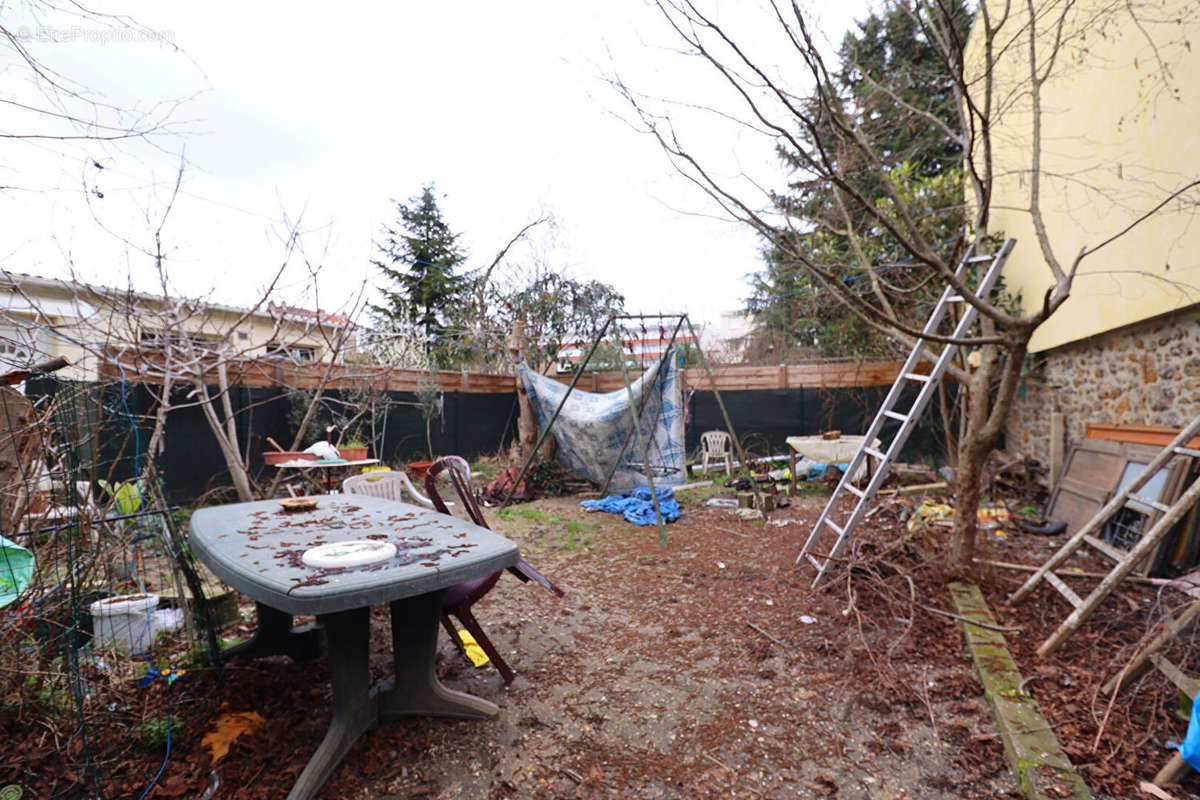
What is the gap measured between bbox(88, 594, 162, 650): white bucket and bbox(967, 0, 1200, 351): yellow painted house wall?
4.16 metres

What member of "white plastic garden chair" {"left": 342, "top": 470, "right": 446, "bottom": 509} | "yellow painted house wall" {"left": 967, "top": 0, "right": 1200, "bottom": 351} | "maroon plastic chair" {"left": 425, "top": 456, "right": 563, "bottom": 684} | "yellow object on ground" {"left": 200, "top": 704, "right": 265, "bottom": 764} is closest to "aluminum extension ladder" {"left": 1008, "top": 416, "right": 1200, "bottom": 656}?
"yellow painted house wall" {"left": 967, "top": 0, "right": 1200, "bottom": 351}

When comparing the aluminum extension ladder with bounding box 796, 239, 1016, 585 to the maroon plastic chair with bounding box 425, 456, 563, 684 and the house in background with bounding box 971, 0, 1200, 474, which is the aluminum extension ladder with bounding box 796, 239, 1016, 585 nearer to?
the house in background with bounding box 971, 0, 1200, 474

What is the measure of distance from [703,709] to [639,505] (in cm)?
337

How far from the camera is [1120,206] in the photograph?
370cm

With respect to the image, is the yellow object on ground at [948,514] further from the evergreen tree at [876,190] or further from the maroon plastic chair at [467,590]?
the maroon plastic chair at [467,590]

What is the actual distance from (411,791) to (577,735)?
570 millimetres

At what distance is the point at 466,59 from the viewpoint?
2.95 meters

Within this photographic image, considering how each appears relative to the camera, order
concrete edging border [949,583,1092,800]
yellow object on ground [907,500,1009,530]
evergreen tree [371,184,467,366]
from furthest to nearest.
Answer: evergreen tree [371,184,467,366]
yellow object on ground [907,500,1009,530]
concrete edging border [949,583,1092,800]

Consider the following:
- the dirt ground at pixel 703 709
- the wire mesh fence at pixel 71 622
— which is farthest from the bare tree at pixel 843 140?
the wire mesh fence at pixel 71 622

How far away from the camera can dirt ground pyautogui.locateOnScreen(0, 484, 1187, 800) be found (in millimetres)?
1677

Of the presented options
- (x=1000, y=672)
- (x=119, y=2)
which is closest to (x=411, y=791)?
(x=1000, y=672)

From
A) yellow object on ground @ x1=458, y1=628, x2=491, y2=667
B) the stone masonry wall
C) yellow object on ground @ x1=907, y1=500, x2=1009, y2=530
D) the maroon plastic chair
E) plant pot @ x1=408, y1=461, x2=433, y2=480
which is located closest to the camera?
the maroon plastic chair

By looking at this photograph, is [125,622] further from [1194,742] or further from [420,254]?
[420,254]

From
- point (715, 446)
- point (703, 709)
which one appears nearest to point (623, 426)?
point (715, 446)
